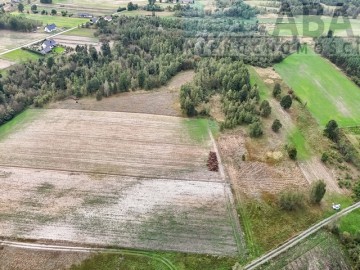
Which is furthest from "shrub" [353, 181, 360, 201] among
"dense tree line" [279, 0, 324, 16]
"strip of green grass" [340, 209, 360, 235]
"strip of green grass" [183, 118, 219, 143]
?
"dense tree line" [279, 0, 324, 16]

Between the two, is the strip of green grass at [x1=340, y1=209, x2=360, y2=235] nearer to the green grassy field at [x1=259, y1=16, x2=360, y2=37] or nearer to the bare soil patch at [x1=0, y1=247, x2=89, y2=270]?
the bare soil patch at [x1=0, y1=247, x2=89, y2=270]

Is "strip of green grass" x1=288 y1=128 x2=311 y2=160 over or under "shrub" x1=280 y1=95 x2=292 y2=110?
under

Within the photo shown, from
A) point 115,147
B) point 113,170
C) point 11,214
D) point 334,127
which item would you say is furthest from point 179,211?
point 334,127

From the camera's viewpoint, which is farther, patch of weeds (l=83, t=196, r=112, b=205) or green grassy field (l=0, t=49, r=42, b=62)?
green grassy field (l=0, t=49, r=42, b=62)

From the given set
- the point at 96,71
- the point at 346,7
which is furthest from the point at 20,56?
the point at 346,7

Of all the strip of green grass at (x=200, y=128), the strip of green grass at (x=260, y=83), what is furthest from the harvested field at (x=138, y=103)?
the strip of green grass at (x=260, y=83)

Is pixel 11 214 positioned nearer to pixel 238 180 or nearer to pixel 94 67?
pixel 238 180

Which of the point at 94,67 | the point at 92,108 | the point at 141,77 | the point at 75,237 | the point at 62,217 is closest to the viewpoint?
the point at 75,237
